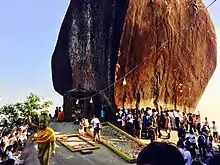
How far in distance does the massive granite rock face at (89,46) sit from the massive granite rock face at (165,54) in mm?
754

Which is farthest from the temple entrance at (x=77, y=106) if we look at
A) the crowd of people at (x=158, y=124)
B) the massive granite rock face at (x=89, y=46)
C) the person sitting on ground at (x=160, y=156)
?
the person sitting on ground at (x=160, y=156)

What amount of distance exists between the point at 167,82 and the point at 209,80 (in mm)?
4959

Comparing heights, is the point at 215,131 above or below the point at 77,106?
below

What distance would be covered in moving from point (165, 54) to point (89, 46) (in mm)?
5196

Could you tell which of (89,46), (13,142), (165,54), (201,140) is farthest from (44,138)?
(89,46)

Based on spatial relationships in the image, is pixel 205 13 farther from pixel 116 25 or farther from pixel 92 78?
pixel 92 78

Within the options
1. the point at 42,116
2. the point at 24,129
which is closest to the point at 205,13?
the point at 24,129

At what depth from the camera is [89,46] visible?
76.3ft

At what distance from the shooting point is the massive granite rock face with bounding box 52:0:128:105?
20953mm

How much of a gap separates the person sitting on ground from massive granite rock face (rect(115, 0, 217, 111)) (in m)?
17.9

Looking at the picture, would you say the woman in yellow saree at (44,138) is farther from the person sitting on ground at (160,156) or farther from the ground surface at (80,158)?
the ground surface at (80,158)

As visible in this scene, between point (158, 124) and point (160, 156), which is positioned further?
point (158, 124)

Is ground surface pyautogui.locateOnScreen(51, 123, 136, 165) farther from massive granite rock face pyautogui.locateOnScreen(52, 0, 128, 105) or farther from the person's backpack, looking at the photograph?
massive granite rock face pyautogui.locateOnScreen(52, 0, 128, 105)

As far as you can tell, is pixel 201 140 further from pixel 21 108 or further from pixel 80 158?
pixel 21 108
